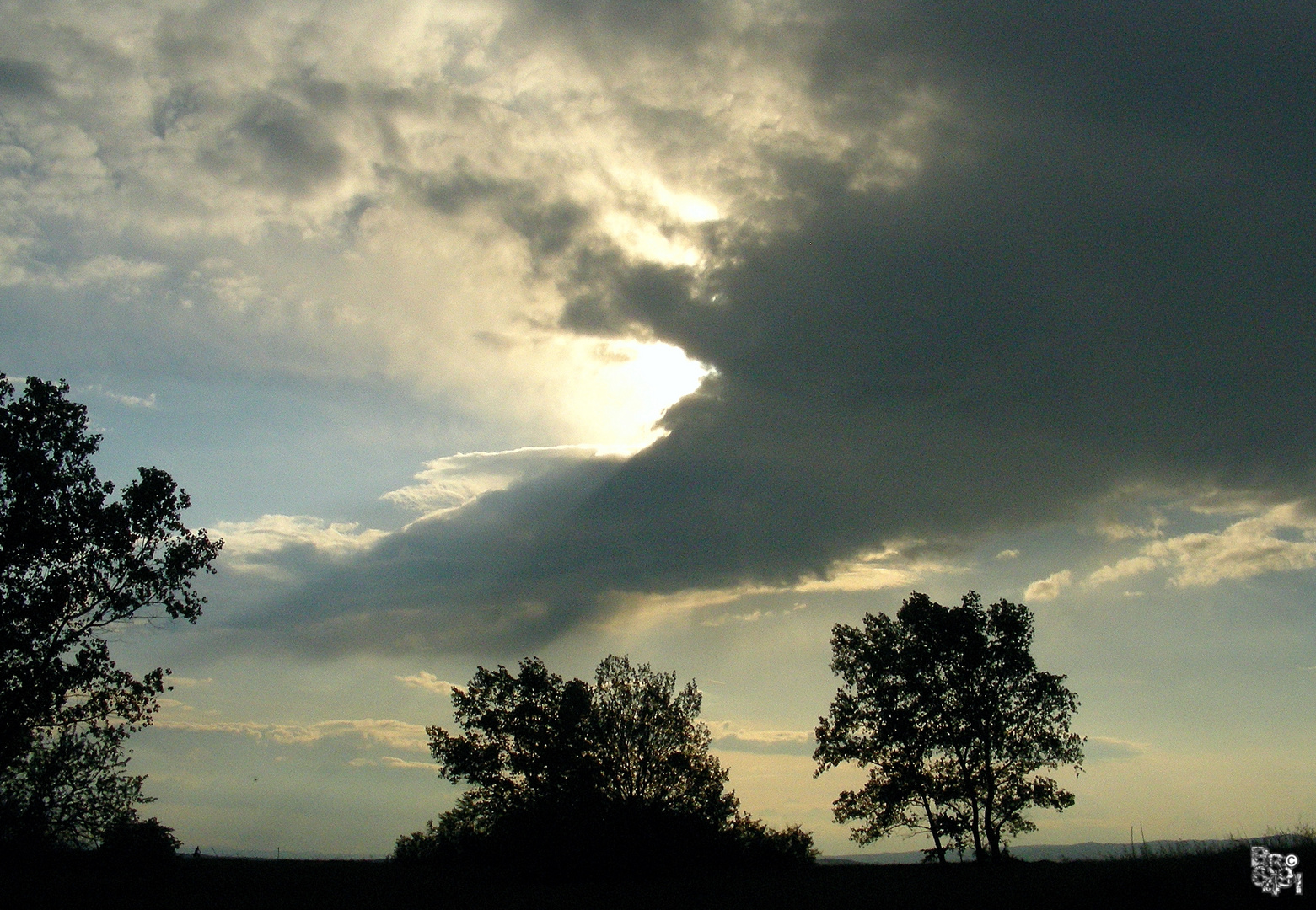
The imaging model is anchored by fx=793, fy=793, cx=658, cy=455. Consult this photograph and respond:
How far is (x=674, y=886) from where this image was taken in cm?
3784

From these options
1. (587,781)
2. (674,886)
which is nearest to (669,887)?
(674,886)

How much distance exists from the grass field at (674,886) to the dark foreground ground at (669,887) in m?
0.06

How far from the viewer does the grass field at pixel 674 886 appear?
76.1 ft

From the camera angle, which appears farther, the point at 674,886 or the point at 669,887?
the point at 674,886

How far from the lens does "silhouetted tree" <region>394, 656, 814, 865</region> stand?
157ft

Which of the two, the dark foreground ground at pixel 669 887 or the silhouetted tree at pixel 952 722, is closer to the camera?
the dark foreground ground at pixel 669 887

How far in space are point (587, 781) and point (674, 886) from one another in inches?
855

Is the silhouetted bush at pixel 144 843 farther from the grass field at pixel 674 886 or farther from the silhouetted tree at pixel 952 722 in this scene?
the silhouetted tree at pixel 952 722

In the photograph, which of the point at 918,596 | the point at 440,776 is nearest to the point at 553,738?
the point at 440,776

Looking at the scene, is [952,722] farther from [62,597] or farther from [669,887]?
[62,597]

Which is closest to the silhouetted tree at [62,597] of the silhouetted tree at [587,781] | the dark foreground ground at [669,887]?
the dark foreground ground at [669,887]

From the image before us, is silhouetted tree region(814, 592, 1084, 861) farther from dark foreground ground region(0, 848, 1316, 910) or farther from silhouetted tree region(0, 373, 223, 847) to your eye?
silhouetted tree region(0, 373, 223, 847)

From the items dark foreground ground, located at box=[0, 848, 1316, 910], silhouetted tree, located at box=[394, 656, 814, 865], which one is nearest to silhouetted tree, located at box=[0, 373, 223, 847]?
dark foreground ground, located at box=[0, 848, 1316, 910]

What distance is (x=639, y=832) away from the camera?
155 ft
